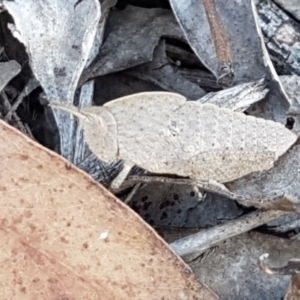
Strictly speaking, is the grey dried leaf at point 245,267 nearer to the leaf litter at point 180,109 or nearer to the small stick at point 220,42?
the leaf litter at point 180,109

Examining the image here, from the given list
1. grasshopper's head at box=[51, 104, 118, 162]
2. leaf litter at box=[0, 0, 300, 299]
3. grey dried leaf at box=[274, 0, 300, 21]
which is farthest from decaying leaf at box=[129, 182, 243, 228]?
grey dried leaf at box=[274, 0, 300, 21]

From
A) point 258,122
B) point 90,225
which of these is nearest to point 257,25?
point 258,122

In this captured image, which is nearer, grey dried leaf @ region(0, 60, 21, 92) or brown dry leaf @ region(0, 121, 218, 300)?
brown dry leaf @ region(0, 121, 218, 300)

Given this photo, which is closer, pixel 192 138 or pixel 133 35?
pixel 192 138

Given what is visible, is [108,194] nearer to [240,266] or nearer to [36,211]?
[36,211]

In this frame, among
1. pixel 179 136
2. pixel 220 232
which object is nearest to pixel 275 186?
pixel 220 232

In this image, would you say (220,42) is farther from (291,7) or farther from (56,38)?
(56,38)

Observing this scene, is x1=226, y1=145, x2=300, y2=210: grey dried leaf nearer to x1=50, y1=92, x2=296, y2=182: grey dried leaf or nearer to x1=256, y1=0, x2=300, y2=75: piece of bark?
x1=50, y1=92, x2=296, y2=182: grey dried leaf
